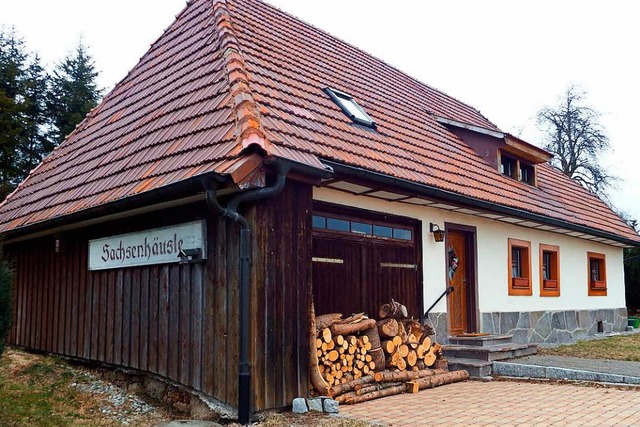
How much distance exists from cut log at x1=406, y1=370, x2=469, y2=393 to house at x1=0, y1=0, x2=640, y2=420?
118 centimetres

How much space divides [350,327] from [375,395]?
0.87m

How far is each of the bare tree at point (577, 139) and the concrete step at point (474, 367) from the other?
24.8m

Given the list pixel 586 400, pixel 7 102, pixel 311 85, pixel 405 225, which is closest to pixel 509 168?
pixel 405 225

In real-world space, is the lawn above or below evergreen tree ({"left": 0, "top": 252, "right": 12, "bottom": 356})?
below

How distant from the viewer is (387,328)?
26.8ft

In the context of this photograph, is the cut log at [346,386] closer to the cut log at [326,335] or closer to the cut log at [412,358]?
the cut log at [326,335]

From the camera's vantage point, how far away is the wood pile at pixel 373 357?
715 centimetres

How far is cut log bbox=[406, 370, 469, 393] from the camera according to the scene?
805cm

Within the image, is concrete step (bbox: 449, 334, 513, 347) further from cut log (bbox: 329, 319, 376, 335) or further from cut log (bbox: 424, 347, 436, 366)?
cut log (bbox: 329, 319, 376, 335)

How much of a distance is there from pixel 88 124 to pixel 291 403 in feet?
23.6

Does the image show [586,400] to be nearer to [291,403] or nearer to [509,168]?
[291,403]

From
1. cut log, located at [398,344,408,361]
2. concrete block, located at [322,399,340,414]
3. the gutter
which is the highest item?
the gutter

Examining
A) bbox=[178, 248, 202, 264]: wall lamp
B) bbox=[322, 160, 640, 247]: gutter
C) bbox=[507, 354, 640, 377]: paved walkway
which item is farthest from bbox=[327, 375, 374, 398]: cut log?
bbox=[507, 354, 640, 377]: paved walkway

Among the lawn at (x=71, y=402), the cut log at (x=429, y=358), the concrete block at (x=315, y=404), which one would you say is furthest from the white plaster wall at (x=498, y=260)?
the lawn at (x=71, y=402)
